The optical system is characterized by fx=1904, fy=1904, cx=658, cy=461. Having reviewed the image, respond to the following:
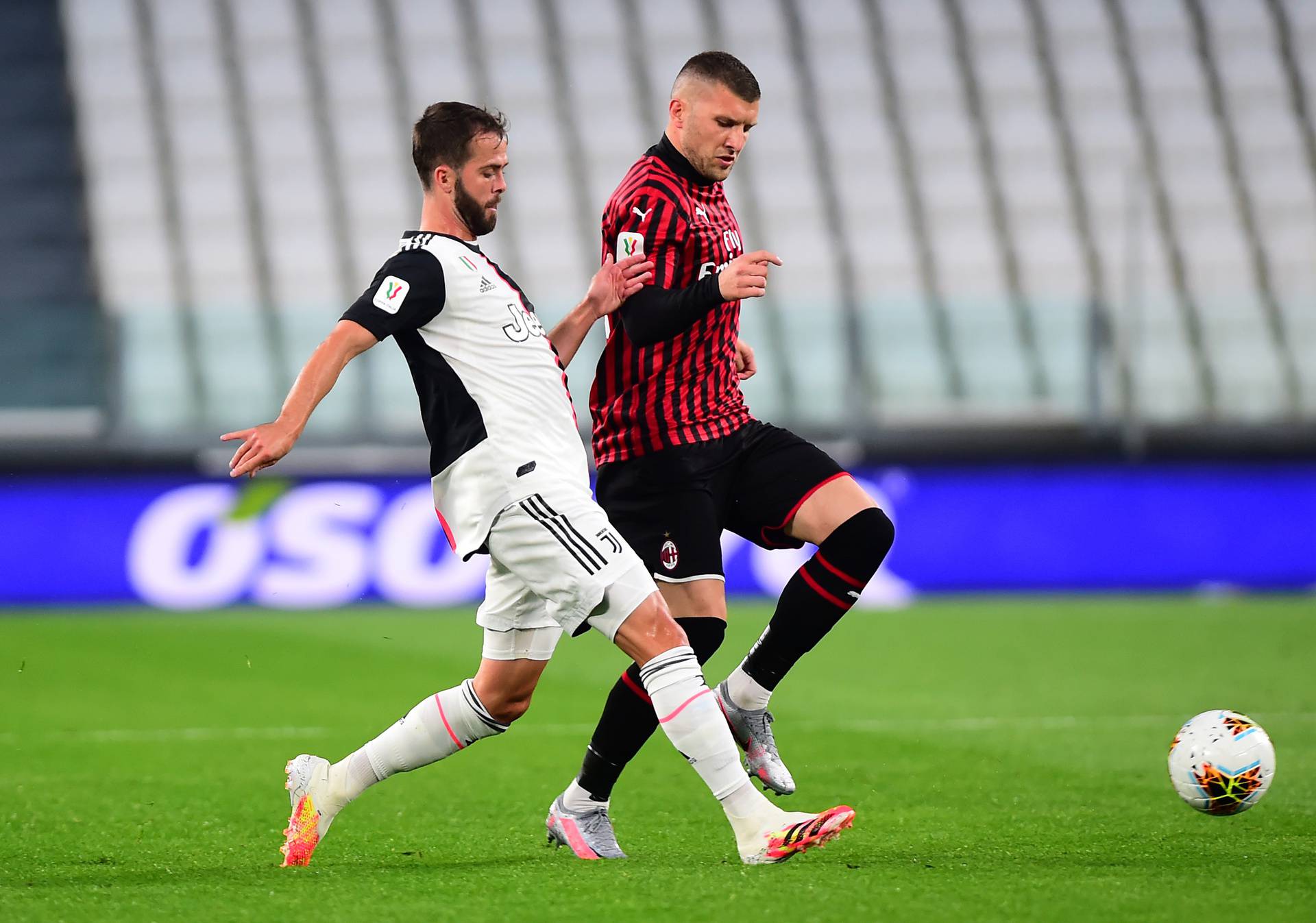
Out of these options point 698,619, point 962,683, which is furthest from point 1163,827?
point 962,683

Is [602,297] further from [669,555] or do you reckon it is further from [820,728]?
[820,728]

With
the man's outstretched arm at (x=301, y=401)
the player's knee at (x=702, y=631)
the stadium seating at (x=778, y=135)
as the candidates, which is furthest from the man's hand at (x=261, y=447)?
the stadium seating at (x=778, y=135)

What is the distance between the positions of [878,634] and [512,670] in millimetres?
6799

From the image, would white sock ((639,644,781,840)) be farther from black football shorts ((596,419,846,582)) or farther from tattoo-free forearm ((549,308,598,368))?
tattoo-free forearm ((549,308,598,368))

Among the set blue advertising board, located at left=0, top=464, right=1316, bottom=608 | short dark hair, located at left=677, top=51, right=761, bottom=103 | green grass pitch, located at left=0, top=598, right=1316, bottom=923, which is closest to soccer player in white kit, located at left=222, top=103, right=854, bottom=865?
green grass pitch, located at left=0, top=598, right=1316, bottom=923

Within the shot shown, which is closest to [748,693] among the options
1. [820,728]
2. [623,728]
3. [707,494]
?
[623,728]

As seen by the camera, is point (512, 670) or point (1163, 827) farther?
point (1163, 827)

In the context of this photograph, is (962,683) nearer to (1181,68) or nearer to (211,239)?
(211,239)

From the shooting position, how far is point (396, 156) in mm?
20359

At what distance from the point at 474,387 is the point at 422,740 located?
927mm

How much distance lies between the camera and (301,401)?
4223mm

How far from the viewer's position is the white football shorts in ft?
14.4

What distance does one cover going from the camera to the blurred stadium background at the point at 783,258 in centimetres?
1285

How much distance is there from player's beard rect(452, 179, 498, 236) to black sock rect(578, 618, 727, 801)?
44.9 inches
